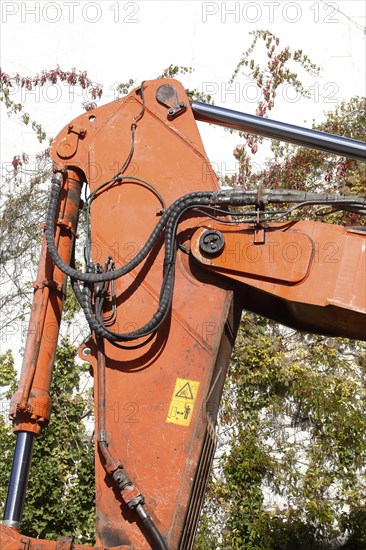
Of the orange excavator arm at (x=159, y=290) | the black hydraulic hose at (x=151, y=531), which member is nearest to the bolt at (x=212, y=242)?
the orange excavator arm at (x=159, y=290)

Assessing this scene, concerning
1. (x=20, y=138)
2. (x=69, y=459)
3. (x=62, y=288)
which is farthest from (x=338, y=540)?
(x=20, y=138)

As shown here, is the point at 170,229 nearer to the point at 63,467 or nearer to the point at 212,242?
the point at 212,242

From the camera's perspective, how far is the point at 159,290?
331 centimetres

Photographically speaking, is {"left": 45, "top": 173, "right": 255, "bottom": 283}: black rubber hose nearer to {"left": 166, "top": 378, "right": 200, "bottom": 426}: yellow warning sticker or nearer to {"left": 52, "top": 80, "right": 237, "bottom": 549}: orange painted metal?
{"left": 52, "top": 80, "right": 237, "bottom": 549}: orange painted metal

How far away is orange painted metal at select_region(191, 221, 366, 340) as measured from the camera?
9.95 ft

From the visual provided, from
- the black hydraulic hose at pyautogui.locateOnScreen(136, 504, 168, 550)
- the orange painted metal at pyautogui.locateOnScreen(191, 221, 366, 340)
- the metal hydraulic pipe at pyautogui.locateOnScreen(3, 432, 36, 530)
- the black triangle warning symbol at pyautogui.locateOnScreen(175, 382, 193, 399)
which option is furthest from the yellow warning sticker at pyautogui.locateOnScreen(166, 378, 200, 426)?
the metal hydraulic pipe at pyautogui.locateOnScreen(3, 432, 36, 530)

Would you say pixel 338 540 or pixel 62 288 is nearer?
pixel 62 288

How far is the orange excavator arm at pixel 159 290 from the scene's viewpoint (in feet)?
10.2

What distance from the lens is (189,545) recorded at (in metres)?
3.31

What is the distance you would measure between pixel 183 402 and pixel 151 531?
1.64 ft

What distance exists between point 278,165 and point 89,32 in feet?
9.42

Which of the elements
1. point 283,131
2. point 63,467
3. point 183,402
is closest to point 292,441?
point 63,467

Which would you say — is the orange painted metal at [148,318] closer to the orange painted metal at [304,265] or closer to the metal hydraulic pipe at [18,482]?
the orange painted metal at [304,265]

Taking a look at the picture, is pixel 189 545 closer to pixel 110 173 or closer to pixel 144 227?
pixel 144 227
